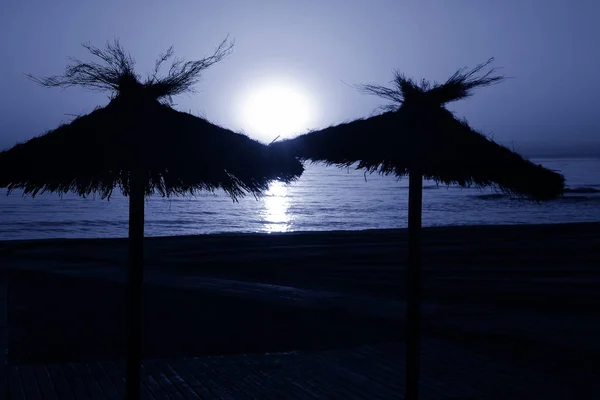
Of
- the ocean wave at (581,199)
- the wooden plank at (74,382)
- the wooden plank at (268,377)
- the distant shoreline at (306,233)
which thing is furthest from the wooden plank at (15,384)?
the ocean wave at (581,199)

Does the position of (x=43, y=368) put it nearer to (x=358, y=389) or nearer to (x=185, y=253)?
(x=358, y=389)

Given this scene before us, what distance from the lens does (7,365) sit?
6.98m

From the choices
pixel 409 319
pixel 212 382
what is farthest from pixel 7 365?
pixel 409 319

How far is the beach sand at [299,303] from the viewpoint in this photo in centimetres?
835

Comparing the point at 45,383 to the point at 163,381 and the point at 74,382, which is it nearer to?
the point at 74,382

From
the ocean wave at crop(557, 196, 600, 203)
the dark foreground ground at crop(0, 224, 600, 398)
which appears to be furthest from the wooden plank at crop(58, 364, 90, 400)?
the ocean wave at crop(557, 196, 600, 203)

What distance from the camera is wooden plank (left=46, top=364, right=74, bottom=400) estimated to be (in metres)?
5.82

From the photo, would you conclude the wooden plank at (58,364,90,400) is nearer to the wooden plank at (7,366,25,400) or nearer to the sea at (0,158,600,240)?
the wooden plank at (7,366,25,400)

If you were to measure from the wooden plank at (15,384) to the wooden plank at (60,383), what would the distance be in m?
0.29

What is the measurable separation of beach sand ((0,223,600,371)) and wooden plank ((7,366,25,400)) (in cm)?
100

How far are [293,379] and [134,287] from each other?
2.06 metres

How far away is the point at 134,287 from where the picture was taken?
5.32 meters

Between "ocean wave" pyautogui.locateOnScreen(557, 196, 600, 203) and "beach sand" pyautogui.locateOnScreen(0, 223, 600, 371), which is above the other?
"ocean wave" pyautogui.locateOnScreen(557, 196, 600, 203)

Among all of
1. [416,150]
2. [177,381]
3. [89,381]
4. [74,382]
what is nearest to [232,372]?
[177,381]
